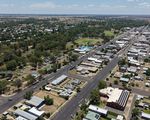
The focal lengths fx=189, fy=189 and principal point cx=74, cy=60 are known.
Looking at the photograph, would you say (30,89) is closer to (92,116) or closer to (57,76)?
(57,76)

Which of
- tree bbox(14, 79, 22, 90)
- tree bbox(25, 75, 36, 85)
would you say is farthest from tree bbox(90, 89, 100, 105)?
tree bbox(14, 79, 22, 90)

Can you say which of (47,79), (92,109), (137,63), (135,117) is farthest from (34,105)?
(137,63)

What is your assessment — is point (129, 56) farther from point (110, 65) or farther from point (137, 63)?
point (110, 65)

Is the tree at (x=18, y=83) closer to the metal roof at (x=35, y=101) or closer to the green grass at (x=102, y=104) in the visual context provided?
the metal roof at (x=35, y=101)

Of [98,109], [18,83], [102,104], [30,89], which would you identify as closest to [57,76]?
[30,89]

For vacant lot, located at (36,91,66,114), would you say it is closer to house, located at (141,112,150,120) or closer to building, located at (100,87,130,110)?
building, located at (100,87,130,110)

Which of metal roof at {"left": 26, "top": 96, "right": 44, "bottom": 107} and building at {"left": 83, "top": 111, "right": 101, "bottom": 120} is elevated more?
metal roof at {"left": 26, "top": 96, "right": 44, "bottom": 107}

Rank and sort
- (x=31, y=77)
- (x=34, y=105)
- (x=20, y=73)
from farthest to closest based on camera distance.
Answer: (x=20, y=73), (x=31, y=77), (x=34, y=105)

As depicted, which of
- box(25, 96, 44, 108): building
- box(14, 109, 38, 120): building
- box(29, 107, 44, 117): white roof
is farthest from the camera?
box(25, 96, 44, 108): building
